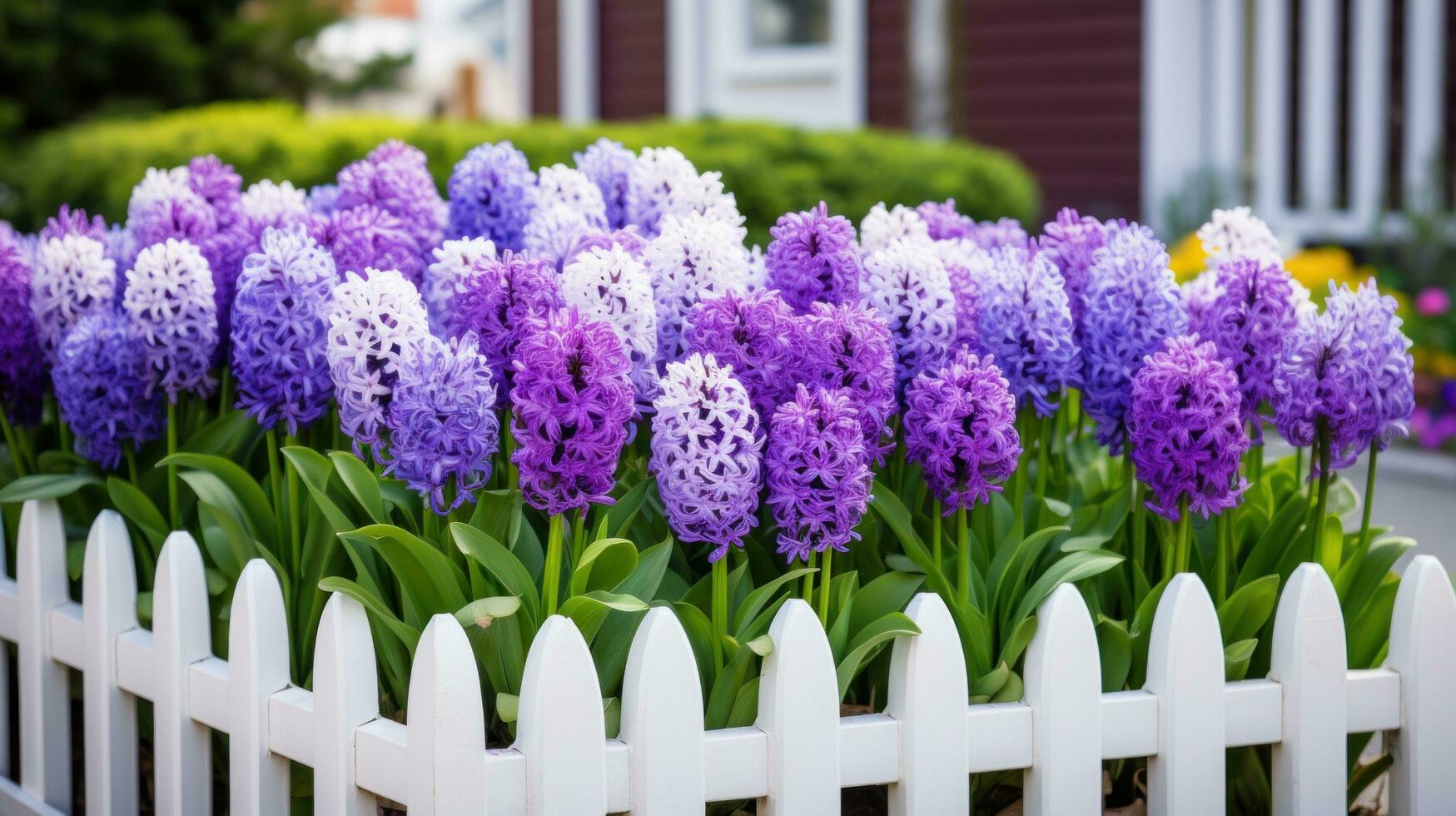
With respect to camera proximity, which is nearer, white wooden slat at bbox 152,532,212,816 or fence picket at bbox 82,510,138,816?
white wooden slat at bbox 152,532,212,816

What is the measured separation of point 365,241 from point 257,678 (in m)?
0.74

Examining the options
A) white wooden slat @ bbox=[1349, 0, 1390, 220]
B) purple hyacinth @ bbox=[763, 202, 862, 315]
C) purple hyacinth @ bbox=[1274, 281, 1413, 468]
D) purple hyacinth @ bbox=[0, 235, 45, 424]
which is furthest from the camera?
white wooden slat @ bbox=[1349, 0, 1390, 220]

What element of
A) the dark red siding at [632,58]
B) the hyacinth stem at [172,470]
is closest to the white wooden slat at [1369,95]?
the dark red siding at [632,58]

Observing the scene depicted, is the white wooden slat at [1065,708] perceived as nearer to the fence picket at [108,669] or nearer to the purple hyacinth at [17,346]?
the fence picket at [108,669]

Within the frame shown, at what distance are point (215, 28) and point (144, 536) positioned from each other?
11.6 meters

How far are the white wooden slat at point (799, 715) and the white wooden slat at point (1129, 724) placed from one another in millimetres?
378

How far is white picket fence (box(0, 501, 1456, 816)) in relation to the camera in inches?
66.7

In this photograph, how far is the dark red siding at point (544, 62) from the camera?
1271 cm

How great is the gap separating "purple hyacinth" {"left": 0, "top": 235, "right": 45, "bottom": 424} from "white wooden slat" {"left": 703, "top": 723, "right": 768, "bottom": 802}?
4.63 ft

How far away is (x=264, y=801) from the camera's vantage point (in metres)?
1.94

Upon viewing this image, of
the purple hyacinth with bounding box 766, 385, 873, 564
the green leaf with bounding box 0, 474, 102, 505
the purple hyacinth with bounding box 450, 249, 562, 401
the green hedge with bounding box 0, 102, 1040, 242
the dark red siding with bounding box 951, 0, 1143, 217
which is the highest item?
the dark red siding with bounding box 951, 0, 1143, 217

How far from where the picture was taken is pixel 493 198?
2.56m

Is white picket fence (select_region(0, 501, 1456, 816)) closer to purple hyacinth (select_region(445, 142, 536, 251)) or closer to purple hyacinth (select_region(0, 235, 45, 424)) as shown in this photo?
purple hyacinth (select_region(0, 235, 45, 424))

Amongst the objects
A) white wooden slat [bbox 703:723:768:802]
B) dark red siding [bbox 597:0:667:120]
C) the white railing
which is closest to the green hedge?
the white railing
